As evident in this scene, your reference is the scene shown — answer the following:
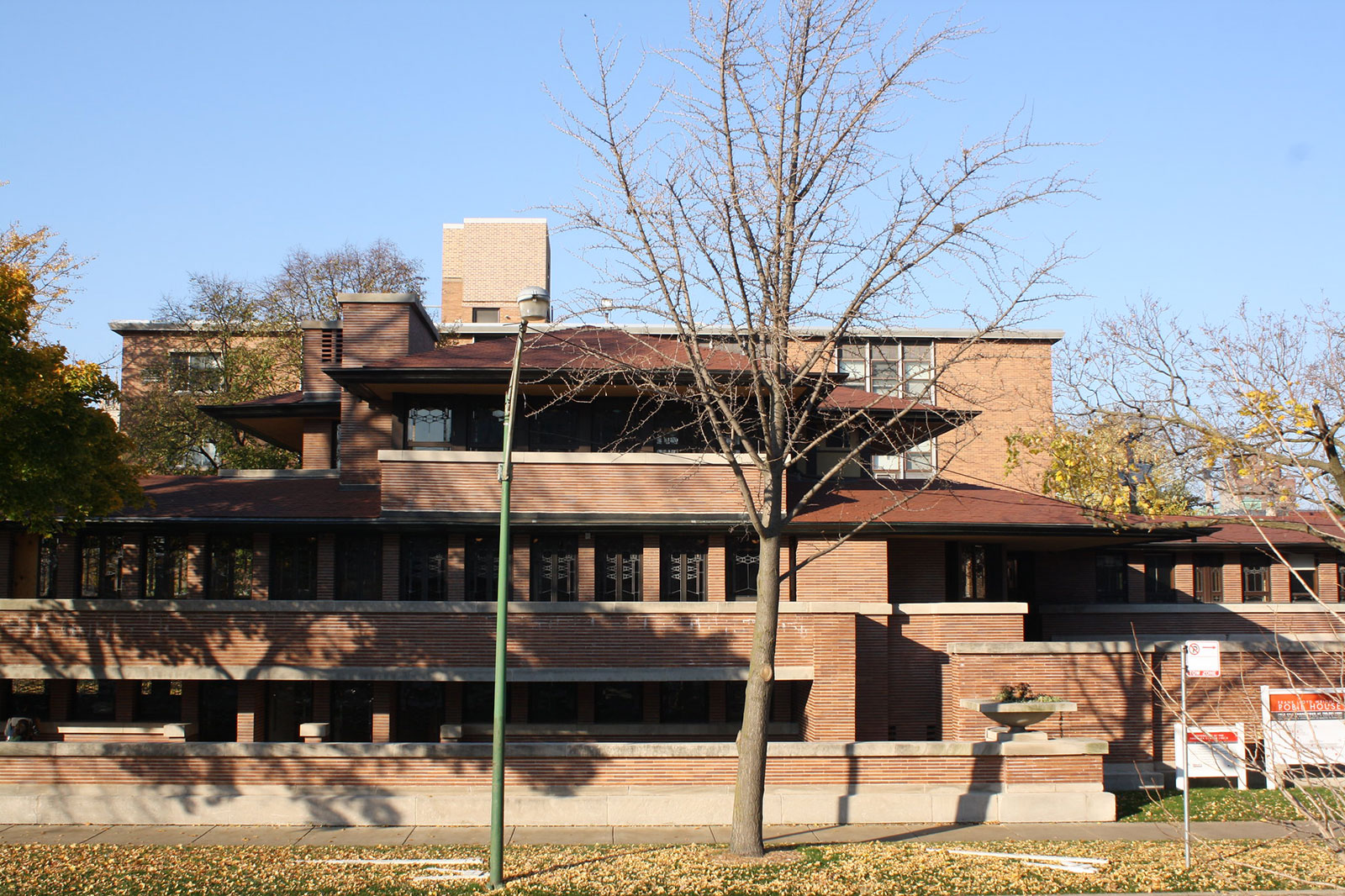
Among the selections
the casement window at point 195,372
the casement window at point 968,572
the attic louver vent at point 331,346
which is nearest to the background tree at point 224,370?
the casement window at point 195,372

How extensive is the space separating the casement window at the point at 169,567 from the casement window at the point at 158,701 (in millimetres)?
1825

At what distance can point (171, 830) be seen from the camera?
1508cm

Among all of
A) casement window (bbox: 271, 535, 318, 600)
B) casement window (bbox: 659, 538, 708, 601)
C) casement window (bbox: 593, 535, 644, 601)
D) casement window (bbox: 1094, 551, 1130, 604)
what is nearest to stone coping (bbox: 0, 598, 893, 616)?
casement window (bbox: 593, 535, 644, 601)

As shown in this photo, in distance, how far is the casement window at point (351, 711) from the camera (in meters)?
22.0

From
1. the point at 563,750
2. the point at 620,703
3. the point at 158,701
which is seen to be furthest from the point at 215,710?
the point at 563,750

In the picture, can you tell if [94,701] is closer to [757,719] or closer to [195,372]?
[757,719]

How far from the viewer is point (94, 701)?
22172 millimetres

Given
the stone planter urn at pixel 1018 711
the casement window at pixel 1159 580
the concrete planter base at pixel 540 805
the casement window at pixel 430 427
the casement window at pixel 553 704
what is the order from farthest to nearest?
1. the casement window at pixel 1159 580
2. the casement window at pixel 430 427
3. the casement window at pixel 553 704
4. the stone planter urn at pixel 1018 711
5. the concrete planter base at pixel 540 805

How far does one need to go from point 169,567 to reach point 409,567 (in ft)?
16.9

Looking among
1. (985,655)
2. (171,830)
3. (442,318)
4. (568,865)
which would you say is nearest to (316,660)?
(171,830)

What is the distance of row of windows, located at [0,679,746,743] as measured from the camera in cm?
2166

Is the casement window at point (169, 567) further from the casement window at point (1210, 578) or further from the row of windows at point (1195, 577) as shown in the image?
the casement window at point (1210, 578)

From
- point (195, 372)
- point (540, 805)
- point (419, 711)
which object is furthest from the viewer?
point (195, 372)

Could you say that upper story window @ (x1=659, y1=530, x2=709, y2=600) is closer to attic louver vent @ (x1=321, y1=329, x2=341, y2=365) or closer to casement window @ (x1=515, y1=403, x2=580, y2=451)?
casement window @ (x1=515, y1=403, x2=580, y2=451)
